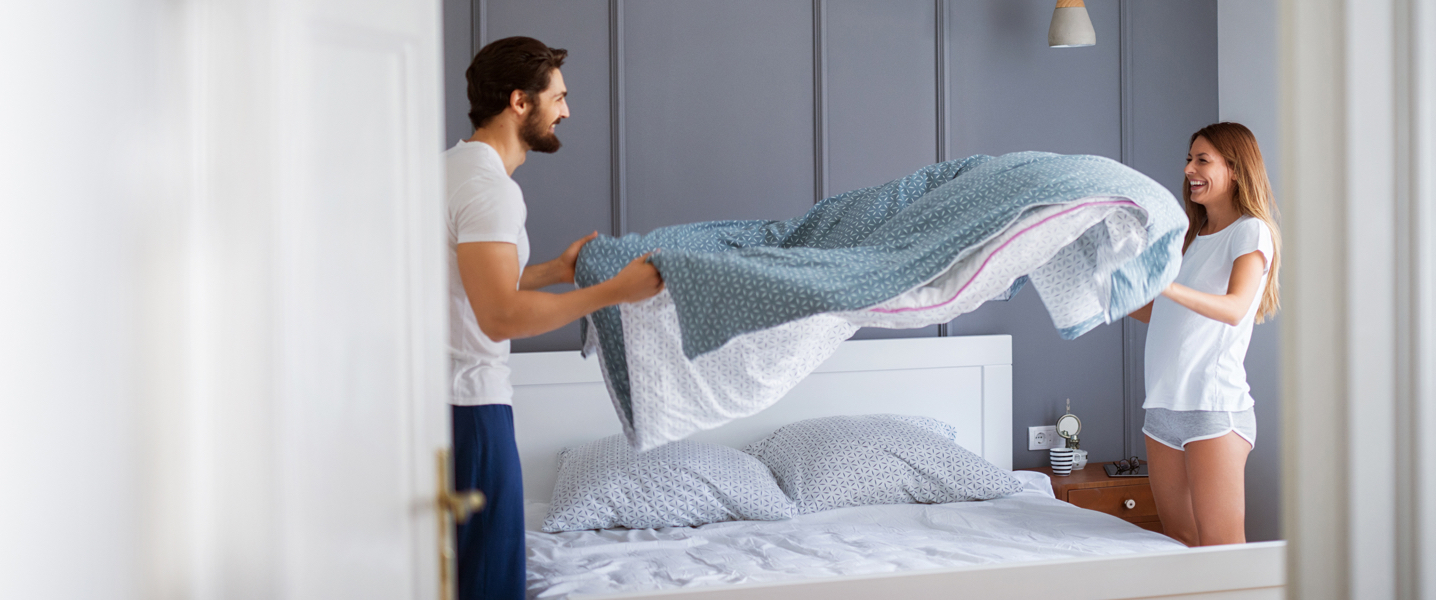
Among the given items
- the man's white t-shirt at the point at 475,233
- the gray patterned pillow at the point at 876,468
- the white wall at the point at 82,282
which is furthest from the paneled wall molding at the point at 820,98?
the white wall at the point at 82,282

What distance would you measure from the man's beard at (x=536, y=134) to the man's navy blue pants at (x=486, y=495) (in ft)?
1.63

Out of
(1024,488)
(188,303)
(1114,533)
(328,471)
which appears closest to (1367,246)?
(328,471)

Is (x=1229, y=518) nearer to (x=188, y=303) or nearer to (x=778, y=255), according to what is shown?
(x=778, y=255)

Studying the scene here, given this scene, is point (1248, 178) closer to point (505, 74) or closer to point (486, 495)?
point (505, 74)

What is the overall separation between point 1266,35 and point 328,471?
3.59 m

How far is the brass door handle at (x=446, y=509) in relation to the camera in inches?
38.1

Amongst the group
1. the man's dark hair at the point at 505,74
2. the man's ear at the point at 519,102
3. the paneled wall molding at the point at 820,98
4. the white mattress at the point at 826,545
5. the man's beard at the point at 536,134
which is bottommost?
the white mattress at the point at 826,545

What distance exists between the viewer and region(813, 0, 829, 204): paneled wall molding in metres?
3.18

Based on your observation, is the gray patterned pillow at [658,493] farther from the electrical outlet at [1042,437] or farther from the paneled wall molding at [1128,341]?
the paneled wall molding at [1128,341]

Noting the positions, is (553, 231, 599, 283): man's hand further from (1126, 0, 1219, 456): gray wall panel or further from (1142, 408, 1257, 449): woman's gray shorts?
(1126, 0, 1219, 456): gray wall panel

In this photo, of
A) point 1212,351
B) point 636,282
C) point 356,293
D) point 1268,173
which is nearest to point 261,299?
point 356,293

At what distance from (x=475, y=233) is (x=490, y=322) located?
0.14m

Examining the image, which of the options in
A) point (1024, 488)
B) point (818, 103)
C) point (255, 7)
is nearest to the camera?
point (255, 7)

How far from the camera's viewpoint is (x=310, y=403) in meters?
0.90
